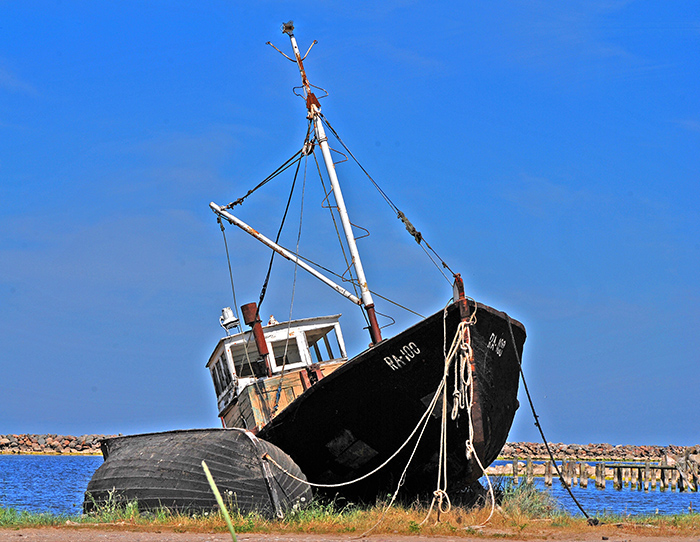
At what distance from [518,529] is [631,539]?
1734mm

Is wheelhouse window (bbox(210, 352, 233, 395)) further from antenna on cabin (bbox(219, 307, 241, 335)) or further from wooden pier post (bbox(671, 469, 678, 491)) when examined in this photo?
wooden pier post (bbox(671, 469, 678, 491))

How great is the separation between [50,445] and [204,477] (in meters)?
65.3

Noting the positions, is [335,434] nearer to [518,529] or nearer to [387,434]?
[387,434]

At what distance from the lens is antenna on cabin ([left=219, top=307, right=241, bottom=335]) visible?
56.7 feet

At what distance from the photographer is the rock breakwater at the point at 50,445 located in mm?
69312

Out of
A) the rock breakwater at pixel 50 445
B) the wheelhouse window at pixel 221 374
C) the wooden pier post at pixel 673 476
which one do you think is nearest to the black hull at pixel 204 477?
the wheelhouse window at pixel 221 374

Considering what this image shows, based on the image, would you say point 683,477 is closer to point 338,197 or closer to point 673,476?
point 673,476

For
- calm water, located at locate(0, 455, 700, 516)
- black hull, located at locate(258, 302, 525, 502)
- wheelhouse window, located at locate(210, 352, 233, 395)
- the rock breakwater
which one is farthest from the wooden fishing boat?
the rock breakwater

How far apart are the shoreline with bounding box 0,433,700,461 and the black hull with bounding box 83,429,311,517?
179 ft

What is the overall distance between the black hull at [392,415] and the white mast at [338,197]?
363 centimetres

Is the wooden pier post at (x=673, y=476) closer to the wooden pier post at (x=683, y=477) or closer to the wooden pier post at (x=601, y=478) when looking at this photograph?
the wooden pier post at (x=683, y=477)

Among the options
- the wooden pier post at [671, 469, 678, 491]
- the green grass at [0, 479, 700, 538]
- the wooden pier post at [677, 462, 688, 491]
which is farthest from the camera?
the wooden pier post at [671, 469, 678, 491]

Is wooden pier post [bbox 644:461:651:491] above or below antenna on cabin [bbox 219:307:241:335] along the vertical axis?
below

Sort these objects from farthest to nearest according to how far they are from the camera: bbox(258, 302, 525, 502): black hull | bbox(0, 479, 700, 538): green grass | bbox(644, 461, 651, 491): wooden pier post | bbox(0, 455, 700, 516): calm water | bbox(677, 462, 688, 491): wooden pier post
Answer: bbox(677, 462, 688, 491): wooden pier post
bbox(644, 461, 651, 491): wooden pier post
bbox(0, 455, 700, 516): calm water
bbox(258, 302, 525, 502): black hull
bbox(0, 479, 700, 538): green grass
